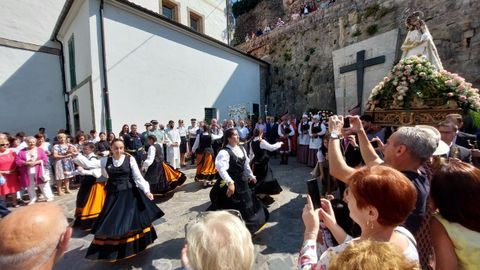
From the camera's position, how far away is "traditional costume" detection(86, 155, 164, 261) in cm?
331

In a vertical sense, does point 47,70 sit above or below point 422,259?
above

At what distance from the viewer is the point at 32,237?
116 cm

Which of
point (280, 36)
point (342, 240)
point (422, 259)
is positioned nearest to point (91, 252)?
point (342, 240)

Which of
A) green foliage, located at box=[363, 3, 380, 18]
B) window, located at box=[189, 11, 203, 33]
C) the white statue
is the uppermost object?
window, located at box=[189, 11, 203, 33]

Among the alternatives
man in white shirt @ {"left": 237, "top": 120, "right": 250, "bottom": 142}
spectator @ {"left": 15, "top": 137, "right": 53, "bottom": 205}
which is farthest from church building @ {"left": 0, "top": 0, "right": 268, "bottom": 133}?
spectator @ {"left": 15, "top": 137, "right": 53, "bottom": 205}

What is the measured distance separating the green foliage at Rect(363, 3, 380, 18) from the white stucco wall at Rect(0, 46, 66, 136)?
1526 centimetres


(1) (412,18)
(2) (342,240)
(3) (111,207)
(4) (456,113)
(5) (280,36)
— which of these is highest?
(5) (280,36)

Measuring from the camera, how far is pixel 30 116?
11859 millimetres

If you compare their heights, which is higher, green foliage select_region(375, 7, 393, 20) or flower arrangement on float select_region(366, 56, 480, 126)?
green foliage select_region(375, 7, 393, 20)

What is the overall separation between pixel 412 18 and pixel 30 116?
14.9m

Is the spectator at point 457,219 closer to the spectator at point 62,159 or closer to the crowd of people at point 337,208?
the crowd of people at point 337,208

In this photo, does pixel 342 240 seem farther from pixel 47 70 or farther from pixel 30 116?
pixel 47 70

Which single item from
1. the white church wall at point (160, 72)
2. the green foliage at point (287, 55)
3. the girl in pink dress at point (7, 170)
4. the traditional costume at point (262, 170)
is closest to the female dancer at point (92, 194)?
the girl in pink dress at point (7, 170)

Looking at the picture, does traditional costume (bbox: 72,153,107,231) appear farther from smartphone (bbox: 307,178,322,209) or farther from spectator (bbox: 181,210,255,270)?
smartphone (bbox: 307,178,322,209)
